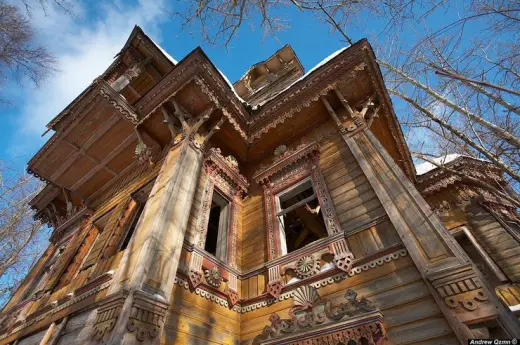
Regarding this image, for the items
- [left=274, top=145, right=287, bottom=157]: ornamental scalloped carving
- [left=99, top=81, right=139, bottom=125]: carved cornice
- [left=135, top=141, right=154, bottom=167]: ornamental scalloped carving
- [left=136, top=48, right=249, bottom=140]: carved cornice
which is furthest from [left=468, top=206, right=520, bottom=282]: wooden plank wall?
[left=99, top=81, right=139, bottom=125]: carved cornice

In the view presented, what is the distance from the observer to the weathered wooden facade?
3.47 m

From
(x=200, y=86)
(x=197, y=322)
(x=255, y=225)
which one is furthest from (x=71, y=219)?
(x=197, y=322)

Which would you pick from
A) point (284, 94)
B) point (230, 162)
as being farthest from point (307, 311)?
point (284, 94)

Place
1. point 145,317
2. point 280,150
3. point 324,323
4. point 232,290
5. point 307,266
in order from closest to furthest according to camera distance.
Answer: point 145,317 < point 324,323 < point 307,266 < point 232,290 < point 280,150

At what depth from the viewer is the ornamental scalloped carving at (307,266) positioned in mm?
4720

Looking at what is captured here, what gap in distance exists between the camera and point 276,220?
6234mm

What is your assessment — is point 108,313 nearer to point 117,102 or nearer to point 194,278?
point 194,278

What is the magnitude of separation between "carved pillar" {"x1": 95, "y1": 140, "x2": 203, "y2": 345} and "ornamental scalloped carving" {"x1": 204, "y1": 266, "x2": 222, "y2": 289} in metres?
0.95

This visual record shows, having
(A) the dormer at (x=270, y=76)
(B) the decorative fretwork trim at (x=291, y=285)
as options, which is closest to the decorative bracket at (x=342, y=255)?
(B) the decorative fretwork trim at (x=291, y=285)

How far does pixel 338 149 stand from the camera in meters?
6.49

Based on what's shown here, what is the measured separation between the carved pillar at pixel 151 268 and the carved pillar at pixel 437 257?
3535 mm

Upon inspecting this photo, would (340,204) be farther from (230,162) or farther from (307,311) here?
(230,162)

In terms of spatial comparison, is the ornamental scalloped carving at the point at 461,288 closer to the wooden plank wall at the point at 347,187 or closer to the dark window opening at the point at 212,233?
the wooden plank wall at the point at 347,187

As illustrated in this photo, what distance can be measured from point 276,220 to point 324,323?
2641mm
